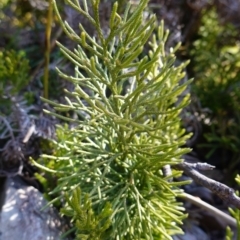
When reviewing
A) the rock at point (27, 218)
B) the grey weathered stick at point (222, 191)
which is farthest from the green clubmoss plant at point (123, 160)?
the rock at point (27, 218)

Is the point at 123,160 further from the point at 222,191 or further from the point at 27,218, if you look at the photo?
the point at 27,218

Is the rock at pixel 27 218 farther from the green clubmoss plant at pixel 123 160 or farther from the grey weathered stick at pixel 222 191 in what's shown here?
the grey weathered stick at pixel 222 191

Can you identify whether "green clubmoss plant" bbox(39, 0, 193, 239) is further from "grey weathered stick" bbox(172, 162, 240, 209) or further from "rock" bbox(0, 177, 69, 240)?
"rock" bbox(0, 177, 69, 240)

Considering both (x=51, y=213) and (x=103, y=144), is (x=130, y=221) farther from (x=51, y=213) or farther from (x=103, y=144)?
(x=51, y=213)

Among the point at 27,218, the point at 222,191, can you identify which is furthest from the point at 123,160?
the point at 27,218

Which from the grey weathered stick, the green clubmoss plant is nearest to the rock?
the green clubmoss plant

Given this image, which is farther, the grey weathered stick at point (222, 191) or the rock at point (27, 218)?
the rock at point (27, 218)

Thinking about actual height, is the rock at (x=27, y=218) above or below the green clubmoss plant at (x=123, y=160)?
below

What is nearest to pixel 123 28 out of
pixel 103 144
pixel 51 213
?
pixel 103 144
